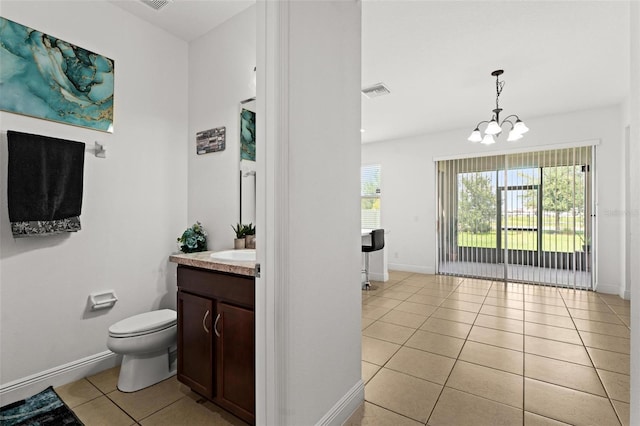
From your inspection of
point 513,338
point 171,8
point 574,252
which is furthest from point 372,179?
point 171,8

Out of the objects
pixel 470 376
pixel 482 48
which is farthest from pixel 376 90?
pixel 470 376

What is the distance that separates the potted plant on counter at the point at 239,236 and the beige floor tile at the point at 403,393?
4.39ft

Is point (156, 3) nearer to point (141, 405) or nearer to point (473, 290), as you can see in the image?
point (141, 405)

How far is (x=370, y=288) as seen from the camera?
15.5ft

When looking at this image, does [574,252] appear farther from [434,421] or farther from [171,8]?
[171,8]

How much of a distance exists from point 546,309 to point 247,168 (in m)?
3.79

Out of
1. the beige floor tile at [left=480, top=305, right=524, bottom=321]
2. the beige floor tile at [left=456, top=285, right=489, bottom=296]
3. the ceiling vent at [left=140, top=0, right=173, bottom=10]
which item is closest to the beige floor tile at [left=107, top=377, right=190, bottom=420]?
the ceiling vent at [left=140, top=0, right=173, bottom=10]

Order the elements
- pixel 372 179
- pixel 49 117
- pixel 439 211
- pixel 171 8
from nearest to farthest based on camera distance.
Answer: pixel 49 117 → pixel 171 8 → pixel 439 211 → pixel 372 179

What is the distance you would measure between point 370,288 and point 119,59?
3.99 metres

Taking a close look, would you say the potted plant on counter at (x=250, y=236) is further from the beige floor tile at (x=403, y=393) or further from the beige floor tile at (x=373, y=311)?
the beige floor tile at (x=373, y=311)

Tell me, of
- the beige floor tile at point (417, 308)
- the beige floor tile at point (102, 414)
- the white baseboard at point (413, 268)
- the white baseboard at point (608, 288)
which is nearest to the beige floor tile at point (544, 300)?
the white baseboard at point (608, 288)

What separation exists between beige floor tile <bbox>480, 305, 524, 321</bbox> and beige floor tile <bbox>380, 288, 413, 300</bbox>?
951mm

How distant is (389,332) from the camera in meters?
3.04

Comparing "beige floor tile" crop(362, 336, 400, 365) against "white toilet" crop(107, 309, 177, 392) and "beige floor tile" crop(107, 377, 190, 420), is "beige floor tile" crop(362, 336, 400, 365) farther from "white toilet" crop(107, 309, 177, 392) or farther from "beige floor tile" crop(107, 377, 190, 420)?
"white toilet" crop(107, 309, 177, 392)
